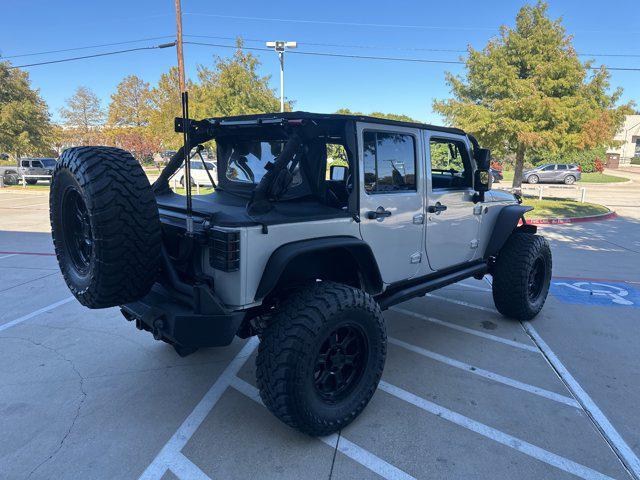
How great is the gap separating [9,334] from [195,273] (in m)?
2.88

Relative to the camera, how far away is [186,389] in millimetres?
3316

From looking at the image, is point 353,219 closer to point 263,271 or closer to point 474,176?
point 263,271

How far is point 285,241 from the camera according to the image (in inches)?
103

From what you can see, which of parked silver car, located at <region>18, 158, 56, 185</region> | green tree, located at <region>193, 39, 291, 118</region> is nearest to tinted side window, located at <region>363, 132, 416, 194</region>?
green tree, located at <region>193, 39, 291, 118</region>

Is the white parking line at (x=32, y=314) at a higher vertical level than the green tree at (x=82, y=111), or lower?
lower

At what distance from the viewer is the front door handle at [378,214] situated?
306 centimetres

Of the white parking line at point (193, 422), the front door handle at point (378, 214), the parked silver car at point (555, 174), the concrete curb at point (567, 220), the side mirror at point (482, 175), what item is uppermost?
the parked silver car at point (555, 174)

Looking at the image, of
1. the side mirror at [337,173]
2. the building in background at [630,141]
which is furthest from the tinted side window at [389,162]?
the building in background at [630,141]

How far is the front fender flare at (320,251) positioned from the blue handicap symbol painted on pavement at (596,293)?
362 cm

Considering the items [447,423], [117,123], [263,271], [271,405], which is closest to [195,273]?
[263,271]

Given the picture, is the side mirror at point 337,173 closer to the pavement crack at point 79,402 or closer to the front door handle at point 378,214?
the front door handle at point 378,214

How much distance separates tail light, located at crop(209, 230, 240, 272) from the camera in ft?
7.69

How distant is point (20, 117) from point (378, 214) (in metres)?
33.4

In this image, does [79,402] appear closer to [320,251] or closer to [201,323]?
[201,323]
